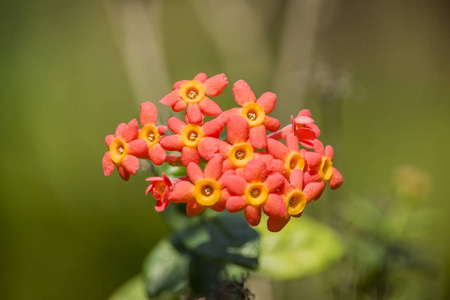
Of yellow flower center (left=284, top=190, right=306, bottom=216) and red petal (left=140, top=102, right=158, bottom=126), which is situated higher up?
red petal (left=140, top=102, right=158, bottom=126)

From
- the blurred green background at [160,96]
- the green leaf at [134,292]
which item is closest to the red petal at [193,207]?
the green leaf at [134,292]

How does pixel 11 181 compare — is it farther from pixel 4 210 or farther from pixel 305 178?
pixel 305 178

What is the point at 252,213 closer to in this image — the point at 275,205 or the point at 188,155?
the point at 275,205

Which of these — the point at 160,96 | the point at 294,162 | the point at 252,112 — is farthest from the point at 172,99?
the point at 160,96

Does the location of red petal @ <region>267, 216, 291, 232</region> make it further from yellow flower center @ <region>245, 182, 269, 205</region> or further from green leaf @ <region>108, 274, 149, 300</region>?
green leaf @ <region>108, 274, 149, 300</region>

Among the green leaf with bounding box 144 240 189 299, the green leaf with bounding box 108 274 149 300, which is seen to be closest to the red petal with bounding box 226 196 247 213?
the green leaf with bounding box 144 240 189 299

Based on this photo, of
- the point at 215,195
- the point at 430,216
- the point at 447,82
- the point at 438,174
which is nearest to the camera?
the point at 215,195

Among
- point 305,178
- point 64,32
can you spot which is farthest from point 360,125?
point 305,178
